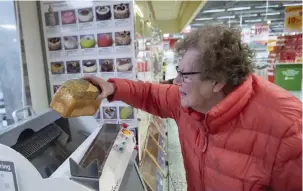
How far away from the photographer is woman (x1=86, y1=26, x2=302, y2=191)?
0.90 meters

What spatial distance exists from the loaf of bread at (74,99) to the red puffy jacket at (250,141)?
0.51m

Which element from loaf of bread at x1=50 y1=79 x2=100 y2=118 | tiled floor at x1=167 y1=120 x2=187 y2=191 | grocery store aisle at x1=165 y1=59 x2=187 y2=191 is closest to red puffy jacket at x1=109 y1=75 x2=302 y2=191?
loaf of bread at x1=50 y1=79 x2=100 y2=118

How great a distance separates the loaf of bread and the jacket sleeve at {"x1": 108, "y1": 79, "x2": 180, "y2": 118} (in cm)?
31

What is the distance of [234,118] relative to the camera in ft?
3.33

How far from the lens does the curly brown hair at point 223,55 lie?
0.98 meters

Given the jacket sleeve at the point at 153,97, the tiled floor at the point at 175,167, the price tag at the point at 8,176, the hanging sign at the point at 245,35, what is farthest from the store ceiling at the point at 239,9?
the price tag at the point at 8,176

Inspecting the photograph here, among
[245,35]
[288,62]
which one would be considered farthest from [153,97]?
[245,35]

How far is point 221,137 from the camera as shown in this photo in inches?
41.0

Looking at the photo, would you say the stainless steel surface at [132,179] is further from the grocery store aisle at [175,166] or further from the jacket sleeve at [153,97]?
→ the grocery store aisle at [175,166]

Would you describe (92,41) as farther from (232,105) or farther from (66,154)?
(232,105)

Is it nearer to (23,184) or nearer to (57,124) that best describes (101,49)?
(57,124)

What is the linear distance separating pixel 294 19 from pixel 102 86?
8309mm

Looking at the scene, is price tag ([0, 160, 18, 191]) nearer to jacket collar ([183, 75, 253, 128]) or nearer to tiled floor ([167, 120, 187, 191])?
jacket collar ([183, 75, 253, 128])

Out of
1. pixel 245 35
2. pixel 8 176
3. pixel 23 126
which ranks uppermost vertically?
pixel 245 35
